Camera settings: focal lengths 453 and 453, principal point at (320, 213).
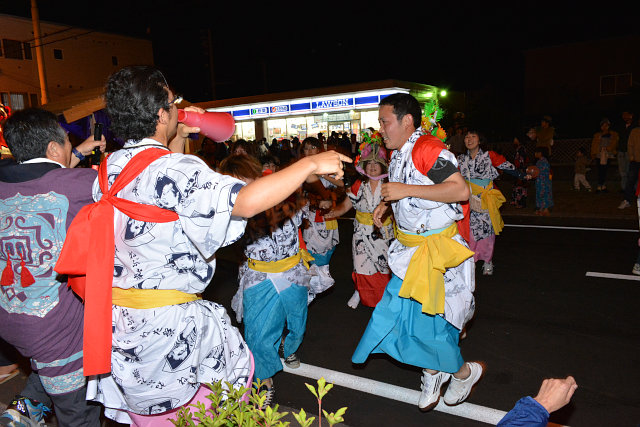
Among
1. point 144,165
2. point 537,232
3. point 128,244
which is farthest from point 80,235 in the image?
point 537,232

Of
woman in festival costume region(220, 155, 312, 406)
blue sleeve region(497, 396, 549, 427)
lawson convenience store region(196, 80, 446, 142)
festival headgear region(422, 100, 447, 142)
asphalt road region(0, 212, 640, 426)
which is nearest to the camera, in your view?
blue sleeve region(497, 396, 549, 427)

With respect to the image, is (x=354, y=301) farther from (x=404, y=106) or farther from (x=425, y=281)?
(x=404, y=106)

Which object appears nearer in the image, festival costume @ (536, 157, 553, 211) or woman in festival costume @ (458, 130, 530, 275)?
woman in festival costume @ (458, 130, 530, 275)

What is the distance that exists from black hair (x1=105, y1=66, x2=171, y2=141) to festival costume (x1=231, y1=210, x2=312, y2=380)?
6.09 ft

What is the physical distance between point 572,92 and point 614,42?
3075 mm

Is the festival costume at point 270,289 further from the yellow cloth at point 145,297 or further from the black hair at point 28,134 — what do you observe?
the yellow cloth at point 145,297

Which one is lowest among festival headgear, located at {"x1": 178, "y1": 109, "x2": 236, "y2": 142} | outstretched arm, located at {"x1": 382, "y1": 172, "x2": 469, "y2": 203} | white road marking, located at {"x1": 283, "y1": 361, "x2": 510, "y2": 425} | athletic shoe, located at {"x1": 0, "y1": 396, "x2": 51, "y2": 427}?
white road marking, located at {"x1": 283, "y1": 361, "x2": 510, "y2": 425}

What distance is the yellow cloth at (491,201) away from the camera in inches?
254

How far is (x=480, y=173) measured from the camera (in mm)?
6551

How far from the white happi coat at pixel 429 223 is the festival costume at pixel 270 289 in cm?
84

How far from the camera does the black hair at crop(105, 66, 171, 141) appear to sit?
1.76m

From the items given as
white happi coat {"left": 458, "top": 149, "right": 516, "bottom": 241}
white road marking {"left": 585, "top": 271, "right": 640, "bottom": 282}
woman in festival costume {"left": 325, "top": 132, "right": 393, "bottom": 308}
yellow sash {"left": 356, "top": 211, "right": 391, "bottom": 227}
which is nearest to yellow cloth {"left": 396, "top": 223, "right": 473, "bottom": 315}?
woman in festival costume {"left": 325, "top": 132, "right": 393, "bottom": 308}

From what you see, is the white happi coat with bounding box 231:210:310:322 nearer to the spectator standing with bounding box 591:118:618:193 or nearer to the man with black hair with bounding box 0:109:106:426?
the man with black hair with bounding box 0:109:106:426

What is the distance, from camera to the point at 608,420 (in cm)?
309
